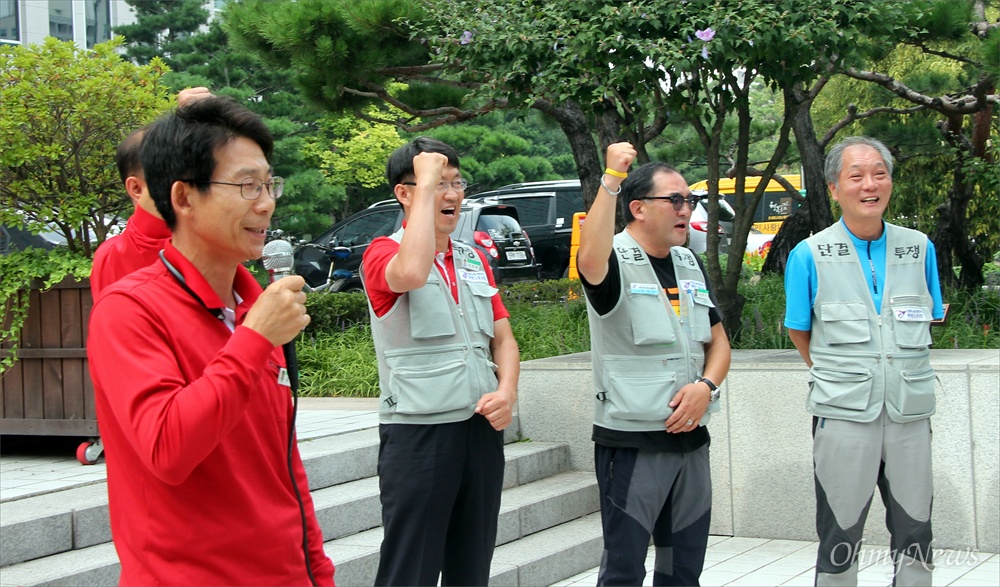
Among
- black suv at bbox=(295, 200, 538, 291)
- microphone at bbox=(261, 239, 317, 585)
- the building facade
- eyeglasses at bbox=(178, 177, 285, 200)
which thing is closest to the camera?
eyeglasses at bbox=(178, 177, 285, 200)

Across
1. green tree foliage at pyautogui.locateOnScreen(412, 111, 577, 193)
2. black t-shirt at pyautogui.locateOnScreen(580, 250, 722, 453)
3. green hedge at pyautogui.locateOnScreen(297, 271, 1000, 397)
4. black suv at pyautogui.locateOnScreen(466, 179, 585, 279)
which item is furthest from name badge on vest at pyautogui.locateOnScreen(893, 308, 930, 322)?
green tree foliage at pyautogui.locateOnScreen(412, 111, 577, 193)

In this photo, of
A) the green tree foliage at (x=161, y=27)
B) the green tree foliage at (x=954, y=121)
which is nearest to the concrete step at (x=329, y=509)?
the green tree foliage at (x=954, y=121)

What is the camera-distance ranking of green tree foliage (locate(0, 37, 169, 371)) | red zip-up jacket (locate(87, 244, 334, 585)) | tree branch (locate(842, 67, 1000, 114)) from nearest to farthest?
red zip-up jacket (locate(87, 244, 334, 585)) → green tree foliage (locate(0, 37, 169, 371)) → tree branch (locate(842, 67, 1000, 114))

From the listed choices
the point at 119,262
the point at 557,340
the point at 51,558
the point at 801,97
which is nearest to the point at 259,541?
the point at 119,262

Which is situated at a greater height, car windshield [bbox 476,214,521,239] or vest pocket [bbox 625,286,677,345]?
car windshield [bbox 476,214,521,239]

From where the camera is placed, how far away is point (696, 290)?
13.6 feet

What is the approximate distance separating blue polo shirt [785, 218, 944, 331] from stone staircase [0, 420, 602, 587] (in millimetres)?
2023

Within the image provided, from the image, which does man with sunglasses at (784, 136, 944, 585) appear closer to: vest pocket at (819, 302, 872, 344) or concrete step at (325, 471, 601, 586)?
vest pocket at (819, 302, 872, 344)

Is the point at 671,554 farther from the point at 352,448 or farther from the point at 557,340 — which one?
the point at 557,340

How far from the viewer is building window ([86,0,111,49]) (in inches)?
1529

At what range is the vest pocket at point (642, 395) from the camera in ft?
12.8

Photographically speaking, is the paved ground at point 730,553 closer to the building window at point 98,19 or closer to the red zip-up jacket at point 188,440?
the red zip-up jacket at point 188,440

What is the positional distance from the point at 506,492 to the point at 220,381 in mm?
4570

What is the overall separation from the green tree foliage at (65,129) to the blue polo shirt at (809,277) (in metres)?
3.91
